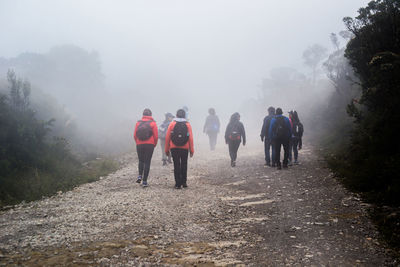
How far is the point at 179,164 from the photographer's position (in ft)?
29.7

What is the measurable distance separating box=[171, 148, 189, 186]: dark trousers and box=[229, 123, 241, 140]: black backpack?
13.2 feet

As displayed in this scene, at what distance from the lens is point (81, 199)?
8.24m

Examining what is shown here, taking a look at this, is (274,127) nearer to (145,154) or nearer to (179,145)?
(179,145)

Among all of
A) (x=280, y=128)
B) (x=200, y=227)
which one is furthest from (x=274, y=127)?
(x=200, y=227)

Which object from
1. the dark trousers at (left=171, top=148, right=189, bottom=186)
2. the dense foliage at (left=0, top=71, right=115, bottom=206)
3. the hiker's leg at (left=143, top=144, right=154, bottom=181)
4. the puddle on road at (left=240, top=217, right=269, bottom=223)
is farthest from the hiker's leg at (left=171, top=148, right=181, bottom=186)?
the dense foliage at (left=0, top=71, right=115, bottom=206)

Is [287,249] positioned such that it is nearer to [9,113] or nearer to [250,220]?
[250,220]

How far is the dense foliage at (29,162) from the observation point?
923cm

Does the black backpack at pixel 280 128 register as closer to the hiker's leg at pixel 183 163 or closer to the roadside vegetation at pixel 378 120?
the roadside vegetation at pixel 378 120

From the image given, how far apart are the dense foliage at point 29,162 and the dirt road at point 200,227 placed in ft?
3.55

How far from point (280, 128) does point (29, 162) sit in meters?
8.84

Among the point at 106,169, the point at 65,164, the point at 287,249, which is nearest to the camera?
the point at 287,249

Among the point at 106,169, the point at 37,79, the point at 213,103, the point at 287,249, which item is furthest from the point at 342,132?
the point at 213,103

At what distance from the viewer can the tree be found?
58188 mm

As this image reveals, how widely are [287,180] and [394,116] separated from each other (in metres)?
3.25
